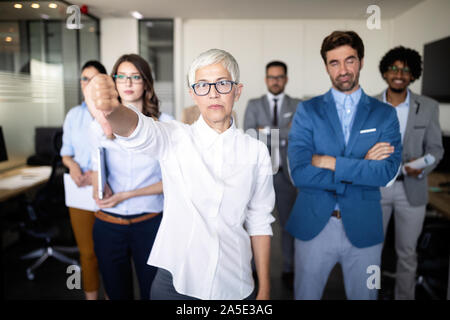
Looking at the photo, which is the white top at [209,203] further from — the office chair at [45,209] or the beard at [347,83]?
the office chair at [45,209]

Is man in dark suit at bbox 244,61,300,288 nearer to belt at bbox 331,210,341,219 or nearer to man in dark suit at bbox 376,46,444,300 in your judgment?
belt at bbox 331,210,341,219

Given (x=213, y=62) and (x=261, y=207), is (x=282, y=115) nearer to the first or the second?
(x=261, y=207)

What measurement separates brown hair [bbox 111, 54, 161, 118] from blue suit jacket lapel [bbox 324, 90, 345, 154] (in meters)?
0.59

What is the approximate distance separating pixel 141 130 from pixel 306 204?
2.94 ft

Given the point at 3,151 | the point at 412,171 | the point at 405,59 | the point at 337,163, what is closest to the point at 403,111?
the point at 405,59

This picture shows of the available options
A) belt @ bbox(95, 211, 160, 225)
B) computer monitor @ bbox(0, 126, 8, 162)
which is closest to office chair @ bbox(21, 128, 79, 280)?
computer monitor @ bbox(0, 126, 8, 162)

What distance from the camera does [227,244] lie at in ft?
3.47

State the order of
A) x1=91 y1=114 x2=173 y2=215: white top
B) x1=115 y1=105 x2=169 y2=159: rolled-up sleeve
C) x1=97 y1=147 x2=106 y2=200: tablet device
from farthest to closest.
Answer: x1=91 y1=114 x2=173 y2=215: white top < x1=97 y1=147 x2=106 y2=200: tablet device < x1=115 y1=105 x2=169 y2=159: rolled-up sleeve

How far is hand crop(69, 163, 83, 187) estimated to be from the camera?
1583 mm

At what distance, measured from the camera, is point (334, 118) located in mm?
1239

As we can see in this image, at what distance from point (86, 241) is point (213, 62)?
4.83 feet

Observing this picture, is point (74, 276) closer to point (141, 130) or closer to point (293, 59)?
point (141, 130)

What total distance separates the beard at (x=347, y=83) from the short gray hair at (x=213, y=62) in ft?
1.12
